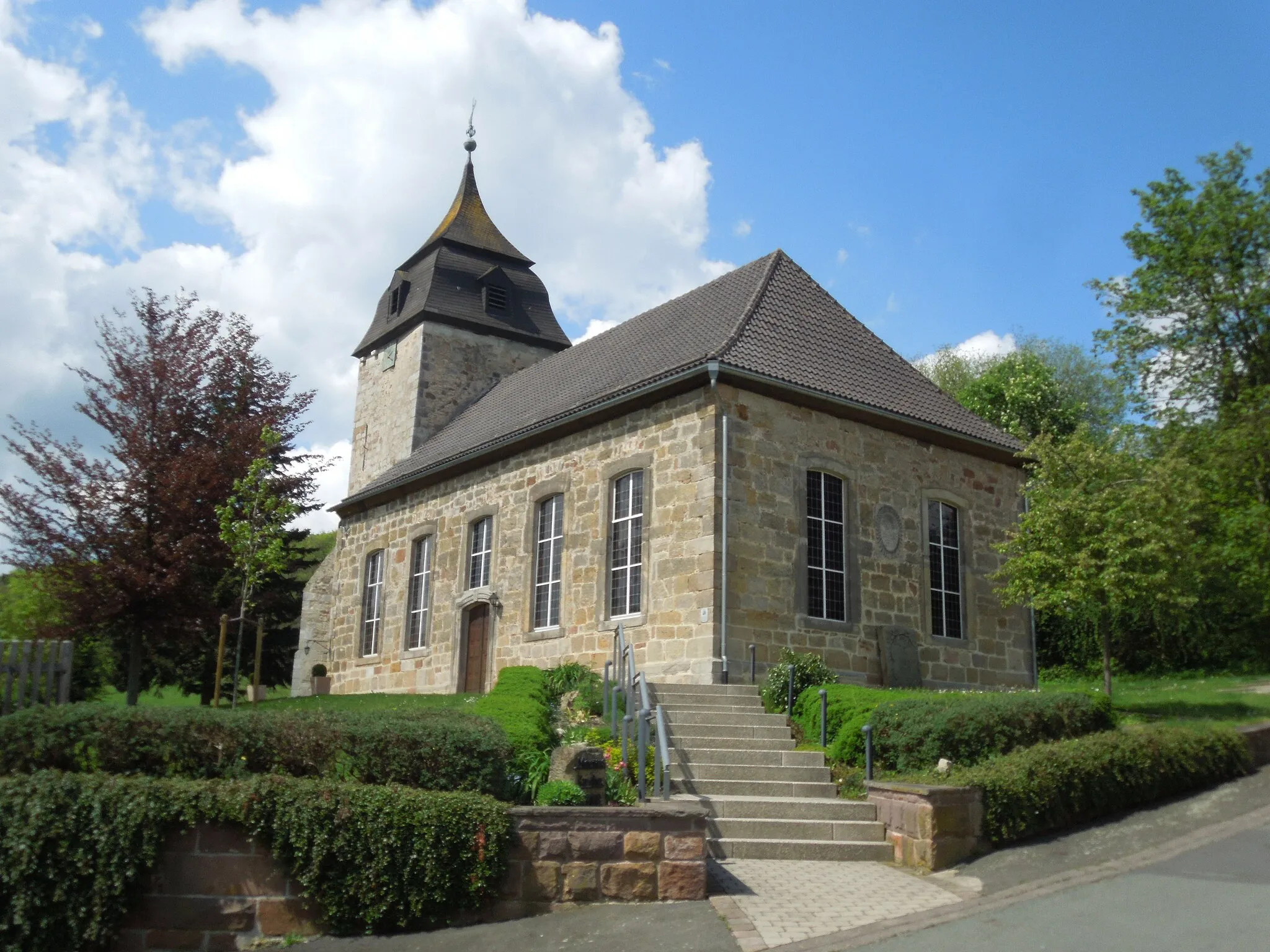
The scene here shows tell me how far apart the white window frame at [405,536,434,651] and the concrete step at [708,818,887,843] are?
41.2 feet

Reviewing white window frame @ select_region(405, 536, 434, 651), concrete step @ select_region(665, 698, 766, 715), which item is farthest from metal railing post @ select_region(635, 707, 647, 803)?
white window frame @ select_region(405, 536, 434, 651)

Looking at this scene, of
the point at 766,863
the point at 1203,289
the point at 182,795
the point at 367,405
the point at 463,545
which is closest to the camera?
the point at 182,795

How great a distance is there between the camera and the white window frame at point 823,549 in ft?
53.6

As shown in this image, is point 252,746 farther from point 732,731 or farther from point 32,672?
point 732,731

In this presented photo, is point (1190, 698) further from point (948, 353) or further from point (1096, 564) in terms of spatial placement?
point (948, 353)

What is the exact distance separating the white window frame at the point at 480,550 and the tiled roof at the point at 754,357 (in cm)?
143

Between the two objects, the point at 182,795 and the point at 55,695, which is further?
the point at 55,695

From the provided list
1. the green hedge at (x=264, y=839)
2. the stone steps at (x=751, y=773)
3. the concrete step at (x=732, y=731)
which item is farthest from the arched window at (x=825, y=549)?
the green hedge at (x=264, y=839)

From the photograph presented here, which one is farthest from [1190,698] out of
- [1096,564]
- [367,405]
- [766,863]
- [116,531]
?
[367,405]

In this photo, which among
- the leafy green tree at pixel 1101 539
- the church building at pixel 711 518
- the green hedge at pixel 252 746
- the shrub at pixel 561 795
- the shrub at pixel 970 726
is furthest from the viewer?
the church building at pixel 711 518

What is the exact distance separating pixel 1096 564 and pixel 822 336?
5.80 metres

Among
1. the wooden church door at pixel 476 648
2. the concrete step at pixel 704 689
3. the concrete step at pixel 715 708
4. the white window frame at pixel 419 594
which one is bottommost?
the concrete step at pixel 715 708

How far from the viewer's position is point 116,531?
16.5 meters

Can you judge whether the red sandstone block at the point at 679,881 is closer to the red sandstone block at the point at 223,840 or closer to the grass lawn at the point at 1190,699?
the red sandstone block at the point at 223,840
